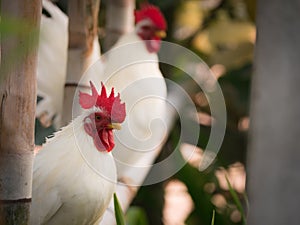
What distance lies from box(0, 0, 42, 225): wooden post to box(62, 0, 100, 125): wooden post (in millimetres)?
286

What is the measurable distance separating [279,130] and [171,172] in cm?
26

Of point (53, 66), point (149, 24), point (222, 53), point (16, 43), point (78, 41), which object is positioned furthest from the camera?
point (222, 53)

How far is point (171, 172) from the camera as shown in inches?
41.5

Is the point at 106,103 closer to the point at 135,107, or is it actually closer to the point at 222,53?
the point at 135,107

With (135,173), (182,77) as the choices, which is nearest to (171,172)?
(135,173)

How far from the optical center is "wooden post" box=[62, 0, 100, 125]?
2.90ft

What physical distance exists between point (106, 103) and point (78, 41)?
11 cm

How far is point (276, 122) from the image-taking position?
840mm

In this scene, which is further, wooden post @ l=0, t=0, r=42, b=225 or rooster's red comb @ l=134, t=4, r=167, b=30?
rooster's red comb @ l=134, t=4, r=167, b=30

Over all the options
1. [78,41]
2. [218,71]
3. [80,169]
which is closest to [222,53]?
[218,71]

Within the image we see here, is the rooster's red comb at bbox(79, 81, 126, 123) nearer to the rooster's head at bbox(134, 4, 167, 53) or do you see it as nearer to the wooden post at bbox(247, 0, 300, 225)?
the wooden post at bbox(247, 0, 300, 225)

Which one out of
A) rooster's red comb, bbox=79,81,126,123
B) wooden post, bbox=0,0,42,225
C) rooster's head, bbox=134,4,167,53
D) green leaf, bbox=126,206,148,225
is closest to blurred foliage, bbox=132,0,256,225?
rooster's head, bbox=134,4,167,53

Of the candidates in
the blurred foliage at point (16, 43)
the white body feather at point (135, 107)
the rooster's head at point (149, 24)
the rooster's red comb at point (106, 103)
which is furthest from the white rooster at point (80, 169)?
the rooster's head at point (149, 24)

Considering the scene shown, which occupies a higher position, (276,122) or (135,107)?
(276,122)
